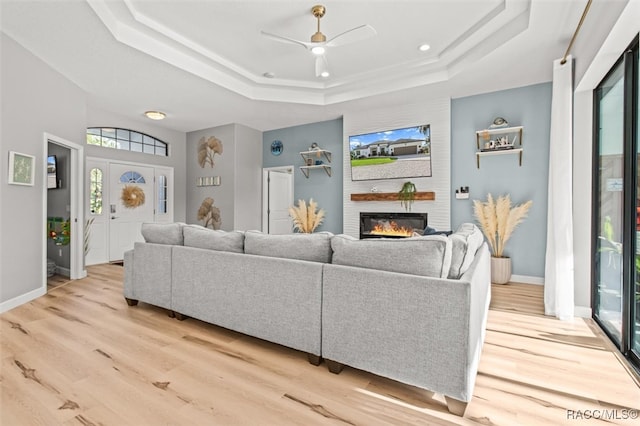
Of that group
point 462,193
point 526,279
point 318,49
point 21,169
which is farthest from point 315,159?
point 21,169

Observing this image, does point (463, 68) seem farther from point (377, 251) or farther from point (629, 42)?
point (377, 251)

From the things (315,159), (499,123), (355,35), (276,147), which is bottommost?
(315,159)

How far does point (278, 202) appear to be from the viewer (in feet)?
23.0

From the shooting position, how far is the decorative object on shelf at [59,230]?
4.46m

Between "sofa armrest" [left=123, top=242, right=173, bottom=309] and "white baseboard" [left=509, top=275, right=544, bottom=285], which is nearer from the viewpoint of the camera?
"sofa armrest" [left=123, top=242, right=173, bottom=309]

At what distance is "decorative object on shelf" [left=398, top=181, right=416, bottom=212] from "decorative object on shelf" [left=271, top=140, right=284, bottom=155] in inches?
111

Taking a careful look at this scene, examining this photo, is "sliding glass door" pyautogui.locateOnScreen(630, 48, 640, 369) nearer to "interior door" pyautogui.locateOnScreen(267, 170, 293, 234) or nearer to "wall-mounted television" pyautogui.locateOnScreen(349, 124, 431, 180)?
"wall-mounted television" pyautogui.locateOnScreen(349, 124, 431, 180)

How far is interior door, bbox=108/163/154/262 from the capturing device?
586 centimetres

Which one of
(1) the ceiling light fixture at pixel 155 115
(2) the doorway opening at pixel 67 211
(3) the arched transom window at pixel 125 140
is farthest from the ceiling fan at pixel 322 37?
(3) the arched transom window at pixel 125 140

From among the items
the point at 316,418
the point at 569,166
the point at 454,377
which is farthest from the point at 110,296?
the point at 569,166

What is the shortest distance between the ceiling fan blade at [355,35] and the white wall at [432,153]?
1960 mm

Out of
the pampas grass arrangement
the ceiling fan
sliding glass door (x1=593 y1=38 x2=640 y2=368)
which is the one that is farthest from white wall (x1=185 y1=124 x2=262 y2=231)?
sliding glass door (x1=593 y1=38 x2=640 y2=368)

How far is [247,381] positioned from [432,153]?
4204 millimetres

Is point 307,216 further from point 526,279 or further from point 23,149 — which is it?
point 23,149
